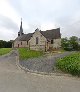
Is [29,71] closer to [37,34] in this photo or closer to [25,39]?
[37,34]

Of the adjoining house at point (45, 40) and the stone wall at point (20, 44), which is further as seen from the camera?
the stone wall at point (20, 44)

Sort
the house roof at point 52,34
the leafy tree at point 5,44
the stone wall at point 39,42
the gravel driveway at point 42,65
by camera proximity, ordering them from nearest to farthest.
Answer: the gravel driveway at point 42,65, the stone wall at point 39,42, the house roof at point 52,34, the leafy tree at point 5,44

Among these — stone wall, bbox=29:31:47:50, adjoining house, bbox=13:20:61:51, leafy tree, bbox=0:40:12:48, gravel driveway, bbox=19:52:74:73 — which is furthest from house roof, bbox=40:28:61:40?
gravel driveway, bbox=19:52:74:73

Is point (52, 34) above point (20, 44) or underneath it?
above

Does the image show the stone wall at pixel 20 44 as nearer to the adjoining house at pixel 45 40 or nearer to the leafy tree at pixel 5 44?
the leafy tree at pixel 5 44

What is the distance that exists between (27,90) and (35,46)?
3642cm

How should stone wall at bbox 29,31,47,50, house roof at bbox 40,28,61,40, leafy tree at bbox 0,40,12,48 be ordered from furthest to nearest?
leafy tree at bbox 0,40,12,48 → house roof at bbox 40,28,61,40 → stone wall at bbox 29,31,47,50

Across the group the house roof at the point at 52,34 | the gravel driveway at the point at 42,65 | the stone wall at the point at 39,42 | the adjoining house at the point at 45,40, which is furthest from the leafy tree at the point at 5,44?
the gravel driveway at the point at 42,65

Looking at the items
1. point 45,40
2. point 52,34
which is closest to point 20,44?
point 52,34

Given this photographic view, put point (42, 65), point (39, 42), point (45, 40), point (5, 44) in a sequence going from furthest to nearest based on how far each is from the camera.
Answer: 1. point (5, 44)
2. point (39, 42)
3. point (45, 40)
4. point (42, 65)

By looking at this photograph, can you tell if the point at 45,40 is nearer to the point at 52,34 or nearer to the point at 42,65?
the point at 52,34

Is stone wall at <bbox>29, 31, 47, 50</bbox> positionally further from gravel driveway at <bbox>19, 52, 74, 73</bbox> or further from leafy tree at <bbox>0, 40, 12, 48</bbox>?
gravel driveway at <bbox>19, 52, 74, 73</bbox>

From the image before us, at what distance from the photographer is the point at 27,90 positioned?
8.88 metres

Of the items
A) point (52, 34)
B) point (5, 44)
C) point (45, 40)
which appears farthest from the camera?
point (5, 44)
